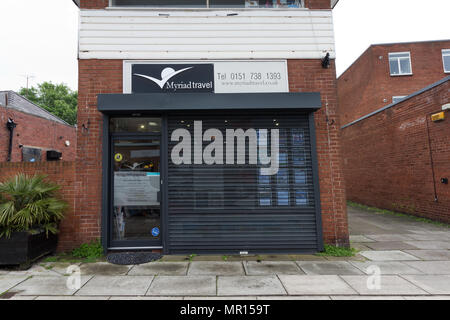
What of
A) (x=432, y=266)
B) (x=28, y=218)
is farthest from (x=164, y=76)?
(x=432, y=266)

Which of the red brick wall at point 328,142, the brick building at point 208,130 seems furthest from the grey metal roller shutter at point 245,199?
the red brick wall at point 328,142

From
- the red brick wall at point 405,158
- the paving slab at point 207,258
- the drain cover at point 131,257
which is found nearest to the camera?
the drain cover at point 131,257

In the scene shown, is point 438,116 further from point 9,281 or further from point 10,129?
point 10,129

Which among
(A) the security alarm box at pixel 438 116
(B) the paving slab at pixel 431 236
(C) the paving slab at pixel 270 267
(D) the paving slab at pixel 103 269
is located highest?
(A) the security alarm box at pixel 438 116

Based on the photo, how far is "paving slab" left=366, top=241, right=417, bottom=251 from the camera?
5.43 meters

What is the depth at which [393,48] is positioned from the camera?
17109mm

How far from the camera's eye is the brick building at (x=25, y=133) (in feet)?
39.1

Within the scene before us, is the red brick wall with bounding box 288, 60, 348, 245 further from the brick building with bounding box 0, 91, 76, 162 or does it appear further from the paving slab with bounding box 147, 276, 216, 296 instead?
the brick building with bounding box 0, 91, 76, 162

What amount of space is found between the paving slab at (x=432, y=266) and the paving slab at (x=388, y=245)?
33.6 inches

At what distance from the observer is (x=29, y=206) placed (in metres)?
4.53

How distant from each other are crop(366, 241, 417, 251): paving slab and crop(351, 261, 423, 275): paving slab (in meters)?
0.91

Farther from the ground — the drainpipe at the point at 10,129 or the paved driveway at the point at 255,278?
the drainpipe at the point at 10,129

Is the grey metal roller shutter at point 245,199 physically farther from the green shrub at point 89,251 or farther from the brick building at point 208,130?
the green shrub at point 89,251

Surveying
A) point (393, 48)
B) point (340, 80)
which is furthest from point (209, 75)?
point (340, 80)
